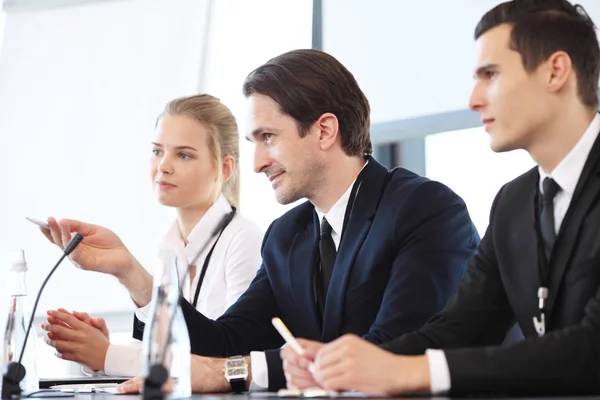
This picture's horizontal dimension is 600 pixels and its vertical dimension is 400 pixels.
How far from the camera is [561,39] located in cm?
201

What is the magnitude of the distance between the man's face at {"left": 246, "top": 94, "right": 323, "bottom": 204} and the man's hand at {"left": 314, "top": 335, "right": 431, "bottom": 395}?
3.99 ft

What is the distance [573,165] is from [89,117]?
3.58 m

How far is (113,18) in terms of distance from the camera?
5.03 metres

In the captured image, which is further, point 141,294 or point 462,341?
point 141,294

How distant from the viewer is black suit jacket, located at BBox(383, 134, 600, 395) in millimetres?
1497

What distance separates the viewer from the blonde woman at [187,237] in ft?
8.38

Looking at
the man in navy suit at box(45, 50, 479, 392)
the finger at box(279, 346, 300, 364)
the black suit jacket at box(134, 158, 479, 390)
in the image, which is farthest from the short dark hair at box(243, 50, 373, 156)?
the finger at box(279, 346, 300, 364)

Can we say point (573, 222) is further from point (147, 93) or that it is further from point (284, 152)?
point (147, 93)

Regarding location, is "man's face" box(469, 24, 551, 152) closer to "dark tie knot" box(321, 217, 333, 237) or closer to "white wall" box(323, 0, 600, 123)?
"dark tie knot" box(321, 217, 333, 237)

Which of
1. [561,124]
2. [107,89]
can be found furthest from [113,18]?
[561,124]

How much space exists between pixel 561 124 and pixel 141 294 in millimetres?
1518

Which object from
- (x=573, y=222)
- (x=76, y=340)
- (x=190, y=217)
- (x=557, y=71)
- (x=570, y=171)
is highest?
(x=557, y=71)

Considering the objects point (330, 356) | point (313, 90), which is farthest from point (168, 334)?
point (313, 90)

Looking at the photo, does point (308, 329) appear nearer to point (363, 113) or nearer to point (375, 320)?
point (375, 320)
